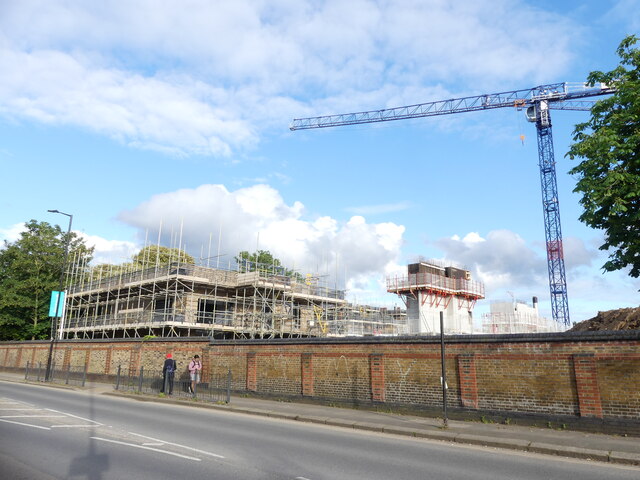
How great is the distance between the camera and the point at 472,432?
40.6ft

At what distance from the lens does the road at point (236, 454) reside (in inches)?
313

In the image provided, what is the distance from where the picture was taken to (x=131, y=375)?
27.8 metres

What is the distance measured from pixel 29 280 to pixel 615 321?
52616 millimetres

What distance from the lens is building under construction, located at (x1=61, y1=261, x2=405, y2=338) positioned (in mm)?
40031

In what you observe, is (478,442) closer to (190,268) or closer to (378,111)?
(190,268)

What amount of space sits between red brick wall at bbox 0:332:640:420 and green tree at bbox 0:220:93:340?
35.6m

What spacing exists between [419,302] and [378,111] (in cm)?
4591

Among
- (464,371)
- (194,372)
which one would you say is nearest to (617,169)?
(464,371)

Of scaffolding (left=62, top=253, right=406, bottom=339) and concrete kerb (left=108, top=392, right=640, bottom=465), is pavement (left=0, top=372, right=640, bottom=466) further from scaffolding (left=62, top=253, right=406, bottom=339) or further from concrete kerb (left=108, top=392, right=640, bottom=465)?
scaffolding (left=62, top=253, right=406, bottom=339)

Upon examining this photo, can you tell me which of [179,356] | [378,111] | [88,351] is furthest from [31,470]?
[378,111]

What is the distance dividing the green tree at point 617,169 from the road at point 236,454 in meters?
10.2

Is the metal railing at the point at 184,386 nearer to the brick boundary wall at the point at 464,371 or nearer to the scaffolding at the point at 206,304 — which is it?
the brick boundary wall at the point at 464,371

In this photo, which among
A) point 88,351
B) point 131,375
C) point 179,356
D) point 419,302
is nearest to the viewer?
point 179,356

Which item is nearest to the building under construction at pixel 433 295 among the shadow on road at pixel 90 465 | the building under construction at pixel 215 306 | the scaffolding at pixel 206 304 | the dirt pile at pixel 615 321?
the building under construction at pixel 215 306
